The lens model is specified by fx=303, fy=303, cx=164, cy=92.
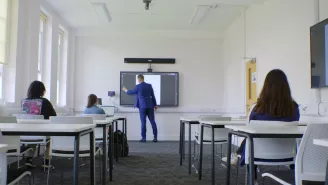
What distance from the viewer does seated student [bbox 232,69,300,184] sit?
2.43 metres

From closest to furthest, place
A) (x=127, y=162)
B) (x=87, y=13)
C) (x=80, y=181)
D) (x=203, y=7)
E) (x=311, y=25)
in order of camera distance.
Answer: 1. (x=80, y=181)
2. (x=311, y=25)
3. (x=127, y=162)
4. (x=203, y=7)
5. (x=87, y=13)

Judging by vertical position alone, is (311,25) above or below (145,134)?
above

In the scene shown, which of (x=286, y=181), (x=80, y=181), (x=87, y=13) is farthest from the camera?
(x=87, y=13)

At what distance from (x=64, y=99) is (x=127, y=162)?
3414 millimetres

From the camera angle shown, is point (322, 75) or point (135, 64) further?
point (135, 64)

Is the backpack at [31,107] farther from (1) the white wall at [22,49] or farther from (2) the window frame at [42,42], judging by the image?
(2) the window frame at [42,42]

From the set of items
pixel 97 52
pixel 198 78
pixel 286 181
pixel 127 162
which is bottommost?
pixel 127 162

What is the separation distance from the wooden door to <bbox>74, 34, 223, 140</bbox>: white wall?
1893mm

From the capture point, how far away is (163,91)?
26.0 ft

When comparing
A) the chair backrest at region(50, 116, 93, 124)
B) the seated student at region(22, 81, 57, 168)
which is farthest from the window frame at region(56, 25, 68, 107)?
the chair backrest at region(50, 116, 93, 124)

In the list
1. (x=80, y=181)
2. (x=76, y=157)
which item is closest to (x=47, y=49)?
(x=80, y=181)

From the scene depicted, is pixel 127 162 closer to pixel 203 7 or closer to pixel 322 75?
pixel 322 75

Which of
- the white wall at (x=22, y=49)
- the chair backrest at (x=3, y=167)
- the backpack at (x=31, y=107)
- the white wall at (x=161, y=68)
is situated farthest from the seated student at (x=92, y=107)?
the white wall at (x=161, y=68)

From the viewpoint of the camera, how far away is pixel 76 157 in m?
2.00
